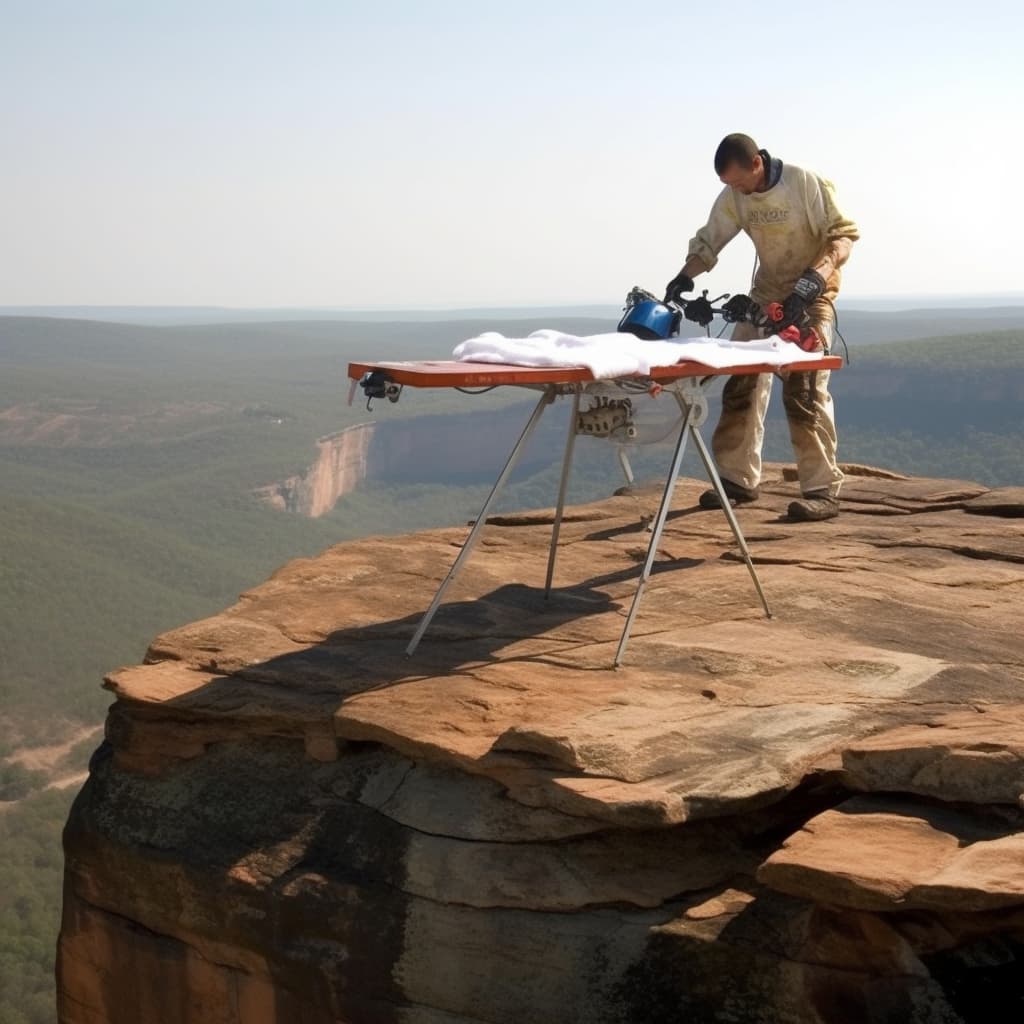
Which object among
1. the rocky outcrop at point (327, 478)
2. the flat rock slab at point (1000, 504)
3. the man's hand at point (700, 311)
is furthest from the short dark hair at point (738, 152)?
the rocky outcrop at point (327, 478)

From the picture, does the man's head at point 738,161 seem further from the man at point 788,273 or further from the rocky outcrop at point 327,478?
the rocky outcrop at point 327,478

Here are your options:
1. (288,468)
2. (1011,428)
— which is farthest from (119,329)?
(1011,428)

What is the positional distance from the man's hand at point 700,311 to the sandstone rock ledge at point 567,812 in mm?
2130

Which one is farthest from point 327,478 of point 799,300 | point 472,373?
point 472,373

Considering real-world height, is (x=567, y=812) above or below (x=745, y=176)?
below

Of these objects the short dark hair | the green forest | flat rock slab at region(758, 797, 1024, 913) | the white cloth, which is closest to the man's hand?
the short dark hair

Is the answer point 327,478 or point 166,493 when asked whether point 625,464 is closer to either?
point 166,493

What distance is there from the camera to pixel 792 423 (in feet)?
35.7

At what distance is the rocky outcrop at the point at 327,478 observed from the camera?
99.4m

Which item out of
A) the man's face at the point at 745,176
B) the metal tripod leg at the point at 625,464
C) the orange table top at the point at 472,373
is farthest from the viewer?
the man's face at the point at 745,176

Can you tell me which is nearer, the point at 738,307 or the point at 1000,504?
the point at 738,307

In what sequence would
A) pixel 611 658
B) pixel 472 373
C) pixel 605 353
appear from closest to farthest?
pixel 472 373 < pixel 605 353 < pixel 611 658

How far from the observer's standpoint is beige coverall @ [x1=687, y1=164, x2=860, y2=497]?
10.5 meters

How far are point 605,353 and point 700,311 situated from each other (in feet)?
11.1
